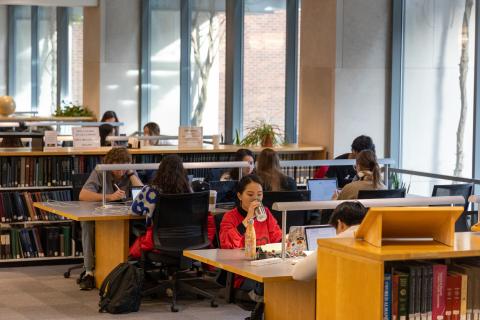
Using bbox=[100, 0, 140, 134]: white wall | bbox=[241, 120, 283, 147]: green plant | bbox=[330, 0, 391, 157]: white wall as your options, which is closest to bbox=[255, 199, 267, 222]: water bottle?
bbox=[330, 0, 391, 157]: white wall

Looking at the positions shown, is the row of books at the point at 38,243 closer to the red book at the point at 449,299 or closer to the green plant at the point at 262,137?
the green plant at the point at 262,137

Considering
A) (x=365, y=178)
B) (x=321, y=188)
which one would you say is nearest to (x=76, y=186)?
(x=321, y=188)

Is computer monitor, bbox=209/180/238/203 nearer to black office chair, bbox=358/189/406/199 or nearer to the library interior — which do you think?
the library interior

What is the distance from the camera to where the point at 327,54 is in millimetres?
11125

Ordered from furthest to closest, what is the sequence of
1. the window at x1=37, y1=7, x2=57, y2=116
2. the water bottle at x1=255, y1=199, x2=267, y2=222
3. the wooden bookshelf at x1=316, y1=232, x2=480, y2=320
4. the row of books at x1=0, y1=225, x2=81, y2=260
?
the window at x1=37, y1=7, x2=57, y2=116, the row of books at x1=0, y1=225, x2=81, y2=260, the water bottle at x1=255, y1=199, x2=267, y2=222, the wooden bookshelf at x1=316, y1=232, x2=480, y2=320

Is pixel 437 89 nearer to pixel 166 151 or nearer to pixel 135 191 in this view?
pixel 166 151

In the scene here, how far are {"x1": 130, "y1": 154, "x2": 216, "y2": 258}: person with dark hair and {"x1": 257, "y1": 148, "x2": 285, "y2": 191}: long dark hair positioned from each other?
83cm

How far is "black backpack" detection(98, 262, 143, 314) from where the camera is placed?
24.1 ft

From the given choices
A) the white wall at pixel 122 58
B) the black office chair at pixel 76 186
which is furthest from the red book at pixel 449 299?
the white wall at pixel 122 58

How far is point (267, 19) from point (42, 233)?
522 cm

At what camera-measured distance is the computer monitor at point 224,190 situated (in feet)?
28.7

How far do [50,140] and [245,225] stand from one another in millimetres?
4088

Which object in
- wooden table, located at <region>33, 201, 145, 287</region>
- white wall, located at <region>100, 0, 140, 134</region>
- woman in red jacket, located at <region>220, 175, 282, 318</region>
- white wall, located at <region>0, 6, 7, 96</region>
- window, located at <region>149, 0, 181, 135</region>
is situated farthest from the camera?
white wall, located at <region>0, 6, 7, 96</region>

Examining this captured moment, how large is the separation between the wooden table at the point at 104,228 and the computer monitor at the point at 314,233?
231cm
